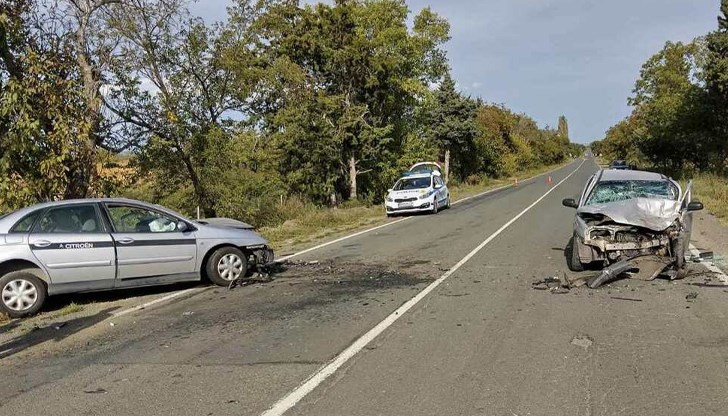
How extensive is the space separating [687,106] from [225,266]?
4390 centimetres

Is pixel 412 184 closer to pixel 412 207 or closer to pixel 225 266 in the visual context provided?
pixel 412 207

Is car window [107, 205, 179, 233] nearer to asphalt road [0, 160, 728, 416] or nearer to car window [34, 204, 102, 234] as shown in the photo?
car window [34, 204, 102, 234]

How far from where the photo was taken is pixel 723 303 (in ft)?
23.8

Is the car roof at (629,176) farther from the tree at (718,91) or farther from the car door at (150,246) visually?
the tree at (718,91)

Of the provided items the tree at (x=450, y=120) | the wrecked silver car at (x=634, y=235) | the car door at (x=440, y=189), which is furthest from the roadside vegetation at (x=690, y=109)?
the wrecked silver car at (x=634, y=235)

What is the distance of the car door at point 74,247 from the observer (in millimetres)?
8031

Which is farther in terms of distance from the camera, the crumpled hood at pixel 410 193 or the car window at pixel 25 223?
the crumpled hood at pixel 410 193

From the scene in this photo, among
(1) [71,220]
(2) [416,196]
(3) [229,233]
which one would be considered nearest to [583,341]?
(3) [229,233]

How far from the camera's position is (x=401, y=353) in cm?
570

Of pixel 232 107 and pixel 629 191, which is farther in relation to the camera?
pixel 232 107

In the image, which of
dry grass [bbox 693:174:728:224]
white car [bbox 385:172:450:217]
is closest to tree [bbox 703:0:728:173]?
dry grass [bbox 693:174:728:224]

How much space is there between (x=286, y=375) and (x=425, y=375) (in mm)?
1187

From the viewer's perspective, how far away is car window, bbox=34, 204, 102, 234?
8180 millimetres

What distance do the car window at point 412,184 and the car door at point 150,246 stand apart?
16.6 metres
